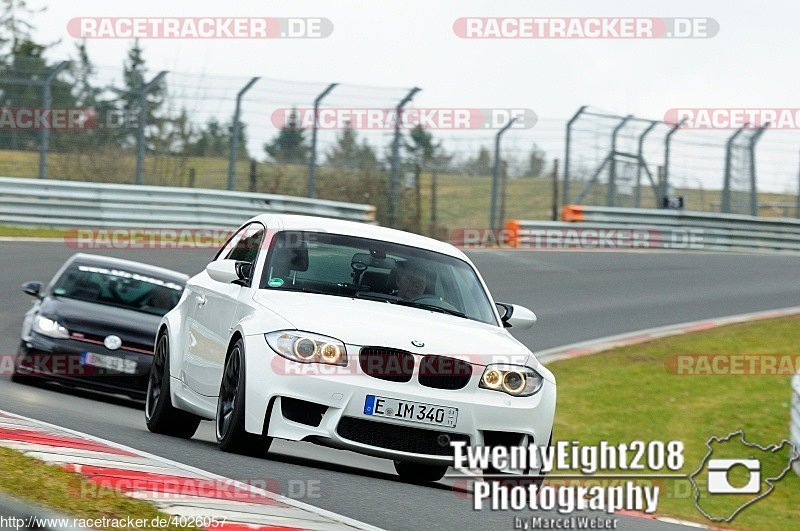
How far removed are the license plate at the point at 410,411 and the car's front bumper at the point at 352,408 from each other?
0.02 meters

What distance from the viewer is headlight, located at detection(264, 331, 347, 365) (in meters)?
7.58

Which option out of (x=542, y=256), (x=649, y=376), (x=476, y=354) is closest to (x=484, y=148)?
(x=542, y=256)

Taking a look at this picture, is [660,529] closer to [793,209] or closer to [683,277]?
[683,277]

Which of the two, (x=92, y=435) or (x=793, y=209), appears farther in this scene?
(x=793, y=209)

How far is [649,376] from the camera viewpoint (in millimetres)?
15148

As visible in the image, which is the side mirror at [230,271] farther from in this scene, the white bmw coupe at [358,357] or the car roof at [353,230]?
the car roof at [353,230]

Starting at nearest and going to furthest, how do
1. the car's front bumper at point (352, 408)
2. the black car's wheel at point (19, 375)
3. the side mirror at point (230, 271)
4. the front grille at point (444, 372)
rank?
the car's front bumper at point (352, 408), the front grille at point (444, 372), the side mirror at point (230, 271), the black car's wheel at point (19, 375)

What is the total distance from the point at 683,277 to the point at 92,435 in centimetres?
1700

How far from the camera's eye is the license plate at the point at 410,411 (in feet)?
24.7

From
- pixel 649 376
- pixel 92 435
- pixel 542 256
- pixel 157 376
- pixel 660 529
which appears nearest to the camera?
pixel 660 529

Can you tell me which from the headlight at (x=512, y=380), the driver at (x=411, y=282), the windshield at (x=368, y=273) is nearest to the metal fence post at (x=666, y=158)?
the windshield at (x=368, y=273)

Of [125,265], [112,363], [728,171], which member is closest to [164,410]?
[112,363]

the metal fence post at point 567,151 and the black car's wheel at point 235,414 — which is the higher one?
the metal fence post at point 567,151

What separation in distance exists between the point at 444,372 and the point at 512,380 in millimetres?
429
